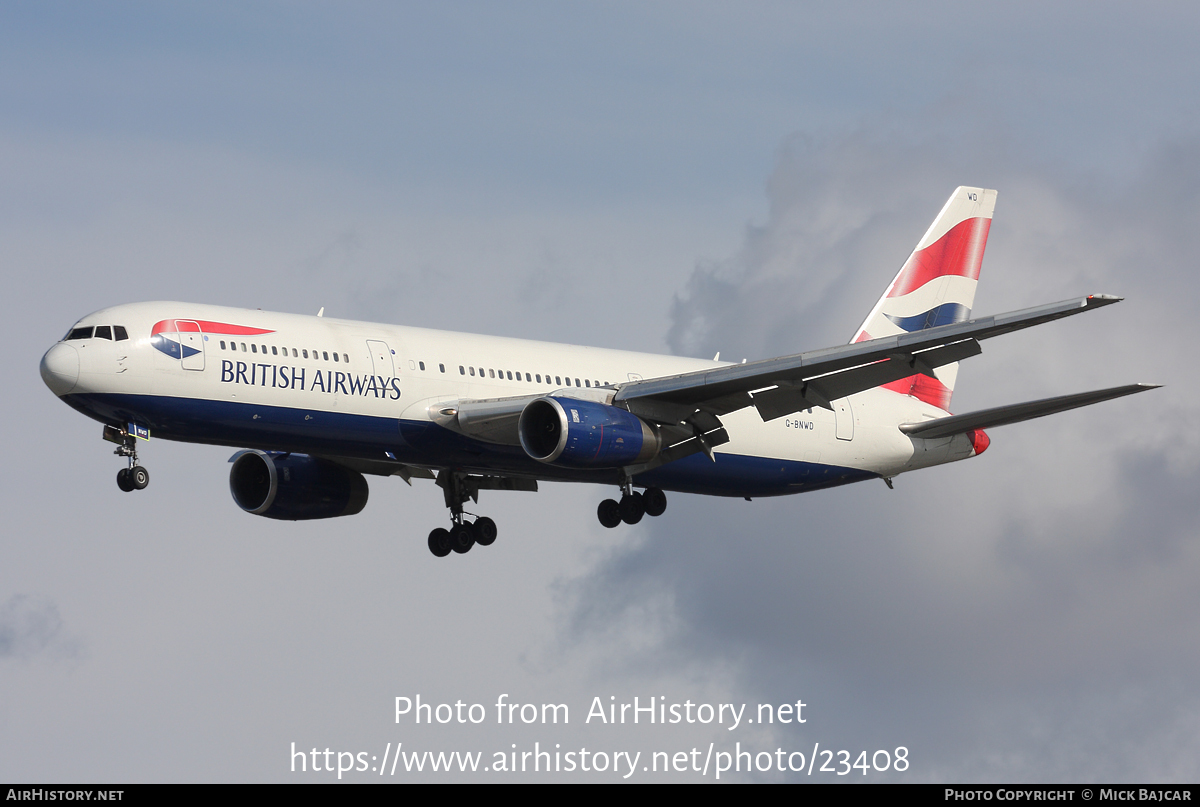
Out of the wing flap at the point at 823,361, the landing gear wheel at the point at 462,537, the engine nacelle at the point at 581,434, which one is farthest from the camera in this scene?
the landing gear wheel at the point at 462,537

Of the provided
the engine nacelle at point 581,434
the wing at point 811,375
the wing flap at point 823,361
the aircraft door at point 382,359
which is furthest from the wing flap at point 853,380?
the aircraft door at point 382,359

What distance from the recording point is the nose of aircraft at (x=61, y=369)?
3747 cm

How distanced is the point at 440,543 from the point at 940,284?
1958 centimetres

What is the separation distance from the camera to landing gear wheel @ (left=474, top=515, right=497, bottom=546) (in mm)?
48750

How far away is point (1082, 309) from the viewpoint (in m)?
33.6

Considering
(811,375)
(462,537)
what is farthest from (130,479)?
(811,375)

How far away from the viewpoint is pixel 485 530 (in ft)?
160

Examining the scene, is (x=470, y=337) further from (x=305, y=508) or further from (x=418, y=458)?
(x=305, y=508)

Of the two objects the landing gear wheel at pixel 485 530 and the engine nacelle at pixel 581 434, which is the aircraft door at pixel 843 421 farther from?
the landing gear wheel at pixel 485 530

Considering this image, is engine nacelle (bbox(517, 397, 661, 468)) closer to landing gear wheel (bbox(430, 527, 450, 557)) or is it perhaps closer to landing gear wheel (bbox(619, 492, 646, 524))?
A: landing gear wheel (bbox(619, 492, 646, 524))

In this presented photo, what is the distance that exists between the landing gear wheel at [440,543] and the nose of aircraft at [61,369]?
14.4m

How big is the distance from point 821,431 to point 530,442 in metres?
11.9

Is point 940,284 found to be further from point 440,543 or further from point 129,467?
point 129,467

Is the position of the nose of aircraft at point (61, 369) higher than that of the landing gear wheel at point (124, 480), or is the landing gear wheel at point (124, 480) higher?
the nose of aircraft at point (61, 369)
